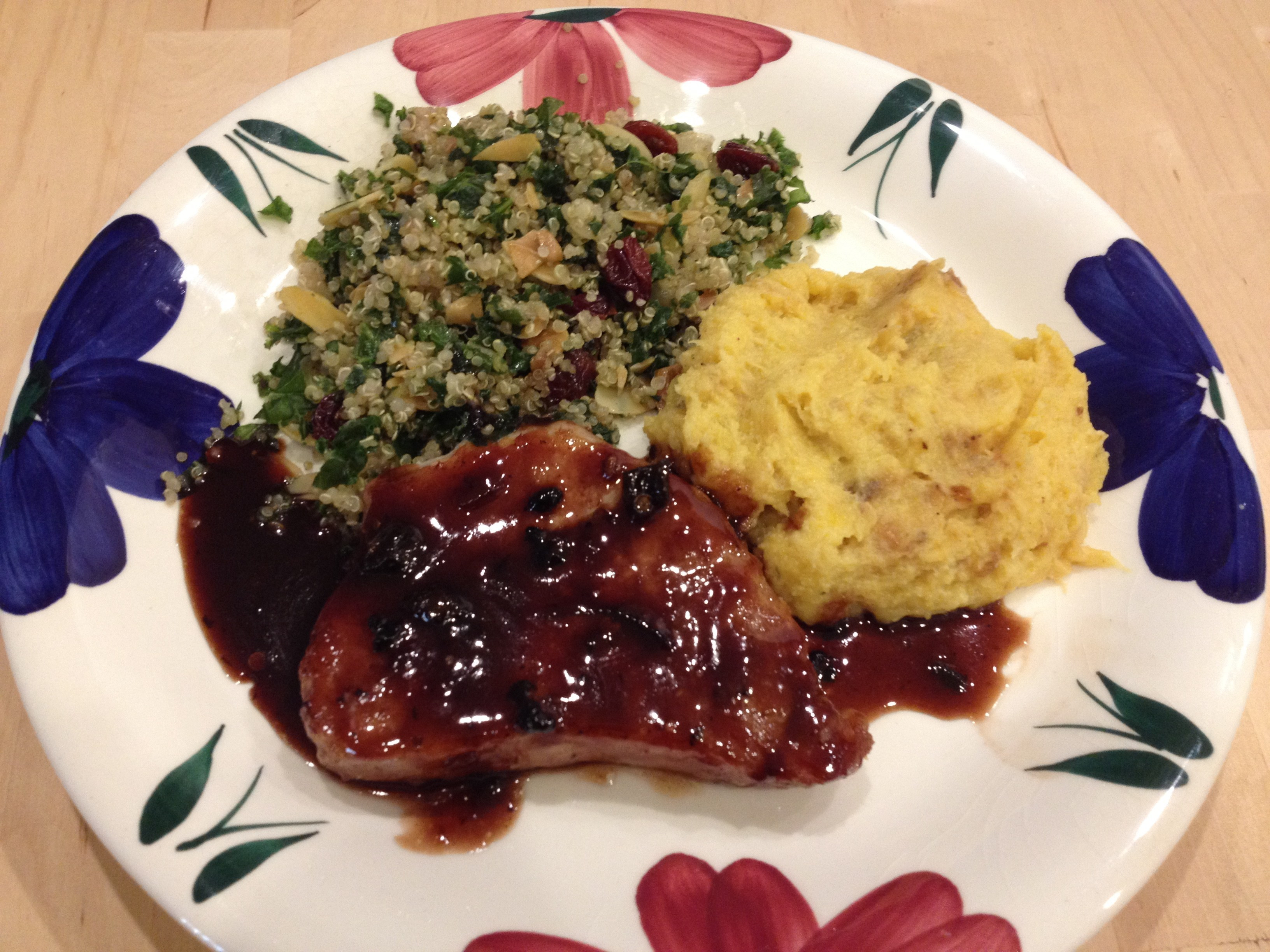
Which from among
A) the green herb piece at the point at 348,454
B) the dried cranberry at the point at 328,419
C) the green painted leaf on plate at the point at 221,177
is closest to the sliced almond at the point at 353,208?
the green painted leaf on plate at the point at 221,177

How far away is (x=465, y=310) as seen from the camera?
11.0ft

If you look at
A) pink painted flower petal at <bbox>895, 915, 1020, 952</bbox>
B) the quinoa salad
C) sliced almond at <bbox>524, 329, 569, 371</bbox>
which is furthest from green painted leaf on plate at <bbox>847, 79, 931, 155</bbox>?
pink painted flower petal at <bbox>895, 915, 1020, 952</bbox>

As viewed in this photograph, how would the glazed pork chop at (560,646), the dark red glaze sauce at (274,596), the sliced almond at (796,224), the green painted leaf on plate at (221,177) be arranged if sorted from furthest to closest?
the sliced almond at (796,224) → the green painted leaf on plate at (221,177) → the dark red glaze sauce at (274,596) → the glazed pork chop at (560,646)

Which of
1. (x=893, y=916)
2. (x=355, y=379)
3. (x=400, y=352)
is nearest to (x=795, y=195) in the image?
(x=400, y=352)

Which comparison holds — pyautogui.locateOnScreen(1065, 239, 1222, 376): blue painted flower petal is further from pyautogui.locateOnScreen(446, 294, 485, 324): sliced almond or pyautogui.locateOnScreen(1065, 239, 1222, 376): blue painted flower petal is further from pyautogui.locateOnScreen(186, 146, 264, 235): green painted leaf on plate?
pyautogui.locateOnScreen(186, 146, 264, 235): green painted leaf on plate

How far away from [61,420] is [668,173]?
2.84 metres

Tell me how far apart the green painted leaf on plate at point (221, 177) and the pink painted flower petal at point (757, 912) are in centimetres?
347

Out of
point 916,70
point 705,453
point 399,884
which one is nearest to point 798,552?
point 705,453

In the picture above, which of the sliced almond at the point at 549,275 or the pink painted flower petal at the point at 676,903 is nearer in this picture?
the pink painted flower petal at the point at 676,903

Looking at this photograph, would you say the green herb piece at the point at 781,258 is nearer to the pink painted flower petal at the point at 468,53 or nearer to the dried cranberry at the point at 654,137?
the dried cranberry at the point at 654,137

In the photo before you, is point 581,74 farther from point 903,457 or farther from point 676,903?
point 676,903

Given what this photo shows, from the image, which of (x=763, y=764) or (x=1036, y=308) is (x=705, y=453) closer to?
(x=763, y=764)

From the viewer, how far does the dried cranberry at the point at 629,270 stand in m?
3.45

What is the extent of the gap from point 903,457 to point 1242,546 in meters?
1.40
